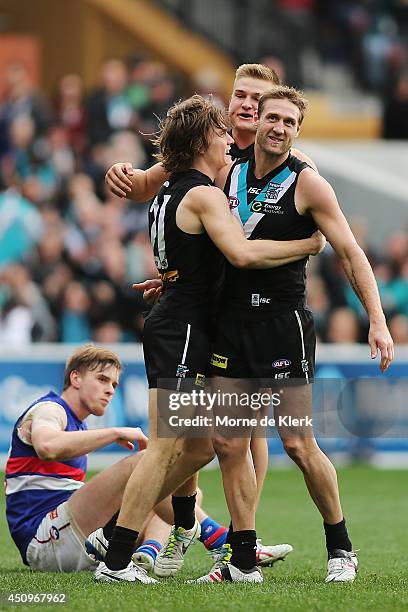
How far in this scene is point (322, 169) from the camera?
20.1m

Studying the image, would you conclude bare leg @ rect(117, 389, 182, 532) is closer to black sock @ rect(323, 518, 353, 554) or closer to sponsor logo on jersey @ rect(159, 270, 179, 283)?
sponsor logo on jersey @ rect(159, 270, 179, 283)

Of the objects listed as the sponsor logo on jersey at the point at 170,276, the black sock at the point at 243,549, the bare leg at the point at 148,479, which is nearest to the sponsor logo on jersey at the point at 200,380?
the bare leg at the point at 148,479

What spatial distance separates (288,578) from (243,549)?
35 cm

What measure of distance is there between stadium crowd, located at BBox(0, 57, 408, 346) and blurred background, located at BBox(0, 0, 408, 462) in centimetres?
2

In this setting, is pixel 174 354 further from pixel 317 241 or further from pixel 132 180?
pixel 132 180

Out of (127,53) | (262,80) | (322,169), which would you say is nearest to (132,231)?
(322,169)

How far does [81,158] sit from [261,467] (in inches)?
403

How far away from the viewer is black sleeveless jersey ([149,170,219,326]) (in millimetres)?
7316

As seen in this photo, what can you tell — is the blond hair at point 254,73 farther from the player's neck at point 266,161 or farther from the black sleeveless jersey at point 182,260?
the black sleeveless jersey at point 182,260

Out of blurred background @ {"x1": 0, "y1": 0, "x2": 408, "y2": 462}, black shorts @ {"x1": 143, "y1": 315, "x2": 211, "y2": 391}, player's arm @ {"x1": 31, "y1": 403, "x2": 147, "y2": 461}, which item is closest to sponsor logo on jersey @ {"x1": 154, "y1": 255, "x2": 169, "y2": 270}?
black shorts @ {"x1": 143, "y1": 315, "x2": 211, "y2": 391}

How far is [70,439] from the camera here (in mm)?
→ 7477

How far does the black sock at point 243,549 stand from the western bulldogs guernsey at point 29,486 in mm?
1093

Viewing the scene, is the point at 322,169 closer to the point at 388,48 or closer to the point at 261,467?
the point at 388,48

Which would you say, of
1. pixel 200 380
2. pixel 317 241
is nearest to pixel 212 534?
pixel 200 380
